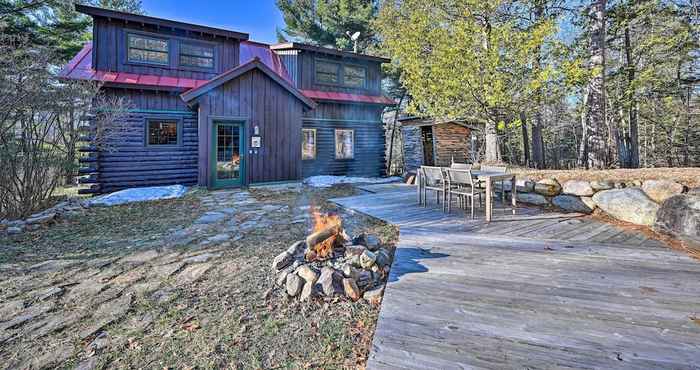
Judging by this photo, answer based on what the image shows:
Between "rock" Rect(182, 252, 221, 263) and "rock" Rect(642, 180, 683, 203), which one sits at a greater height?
"rock" Rect(642, 180, 683, 203)

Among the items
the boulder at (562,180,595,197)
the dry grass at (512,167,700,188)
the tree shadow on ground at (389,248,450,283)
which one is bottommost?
the tree shadow on ground at (389,248,450,283)

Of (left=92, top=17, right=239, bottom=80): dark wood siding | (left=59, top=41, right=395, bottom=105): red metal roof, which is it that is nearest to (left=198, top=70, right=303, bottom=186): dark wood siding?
(left=59, top=41, right=395, bottom=105): red metal roof

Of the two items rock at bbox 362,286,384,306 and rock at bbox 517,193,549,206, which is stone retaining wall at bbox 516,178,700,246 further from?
rock at bbox 362,286,384,306

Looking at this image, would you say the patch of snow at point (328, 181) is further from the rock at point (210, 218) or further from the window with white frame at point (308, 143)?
the rock at point (210, 218)

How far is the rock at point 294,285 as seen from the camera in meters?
2.85

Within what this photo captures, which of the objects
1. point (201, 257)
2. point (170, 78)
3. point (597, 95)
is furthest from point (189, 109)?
point (597, 95)

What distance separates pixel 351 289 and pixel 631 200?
4629mm

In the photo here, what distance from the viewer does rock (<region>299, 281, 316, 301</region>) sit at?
2.77m

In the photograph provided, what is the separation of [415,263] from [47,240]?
5042 millimetres

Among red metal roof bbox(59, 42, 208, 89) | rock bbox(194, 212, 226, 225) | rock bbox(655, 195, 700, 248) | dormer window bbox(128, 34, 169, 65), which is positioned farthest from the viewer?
dormer window bbox(128, 34, 169, 65)

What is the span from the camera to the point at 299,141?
428 inches

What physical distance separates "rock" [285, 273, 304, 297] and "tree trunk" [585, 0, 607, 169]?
25.8 feet

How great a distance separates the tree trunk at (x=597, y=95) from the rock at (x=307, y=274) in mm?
7734

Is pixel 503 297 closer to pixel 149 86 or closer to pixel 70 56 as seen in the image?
pixel 149 86
